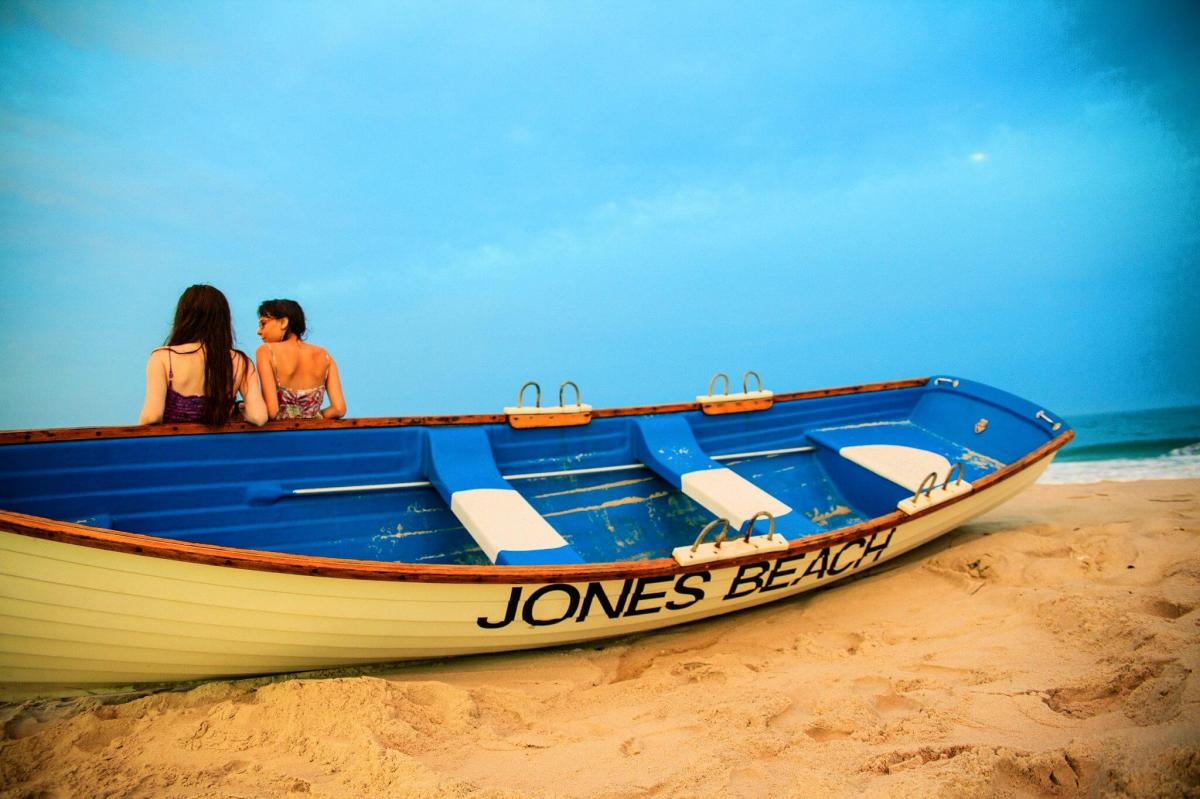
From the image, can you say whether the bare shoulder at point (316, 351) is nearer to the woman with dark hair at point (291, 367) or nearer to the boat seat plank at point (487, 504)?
the woman with dark hair at point (291, 367)

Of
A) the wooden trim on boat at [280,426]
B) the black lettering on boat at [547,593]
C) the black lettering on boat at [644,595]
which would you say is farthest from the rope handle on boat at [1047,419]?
the black lettering on boat at [547,593]

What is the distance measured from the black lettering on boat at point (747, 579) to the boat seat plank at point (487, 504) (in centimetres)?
92

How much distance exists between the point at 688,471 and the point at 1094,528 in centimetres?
410

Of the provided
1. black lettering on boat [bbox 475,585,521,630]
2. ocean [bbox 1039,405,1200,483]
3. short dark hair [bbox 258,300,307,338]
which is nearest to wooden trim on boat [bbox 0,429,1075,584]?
black lettering on boat [bbox 475,585,521,630]

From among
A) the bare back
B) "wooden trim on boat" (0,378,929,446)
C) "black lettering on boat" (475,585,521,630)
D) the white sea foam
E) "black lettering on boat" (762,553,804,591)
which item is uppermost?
the bare back

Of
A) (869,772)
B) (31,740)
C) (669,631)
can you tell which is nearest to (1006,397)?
(669,631)

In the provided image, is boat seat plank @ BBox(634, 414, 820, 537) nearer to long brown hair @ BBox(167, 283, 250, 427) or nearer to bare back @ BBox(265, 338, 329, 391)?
bare back @ BBox(265, 338, 329, 391)

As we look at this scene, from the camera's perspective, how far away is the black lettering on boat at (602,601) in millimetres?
3117

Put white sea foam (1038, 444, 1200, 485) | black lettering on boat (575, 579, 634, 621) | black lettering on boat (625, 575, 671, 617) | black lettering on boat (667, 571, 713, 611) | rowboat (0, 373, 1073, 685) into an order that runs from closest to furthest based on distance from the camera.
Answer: rowboat (0, 373, 1073, 685) → black lettering on boat (575, 579, 634, 621) → black lettering on boat (625, 575, 671, 617) → black lettering on boat (667, 571, 713, 611) → white sea foam (1038, 444, 1200, 485)

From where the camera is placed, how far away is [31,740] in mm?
2441

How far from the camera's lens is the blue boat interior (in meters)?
3.39

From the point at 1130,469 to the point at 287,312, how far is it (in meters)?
13.4

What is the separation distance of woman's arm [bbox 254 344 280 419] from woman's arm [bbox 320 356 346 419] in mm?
393

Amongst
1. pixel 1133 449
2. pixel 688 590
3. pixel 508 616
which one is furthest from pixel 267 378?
pixel 1133 449
